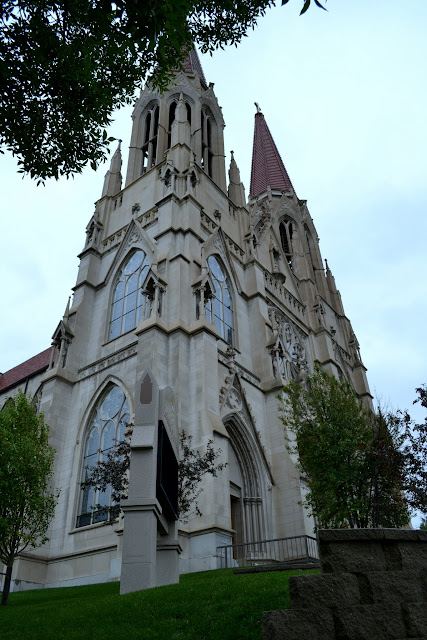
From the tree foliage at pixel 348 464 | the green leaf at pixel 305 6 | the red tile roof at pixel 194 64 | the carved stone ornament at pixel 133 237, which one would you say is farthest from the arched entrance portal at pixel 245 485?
the red tile roof at pixel 194 64

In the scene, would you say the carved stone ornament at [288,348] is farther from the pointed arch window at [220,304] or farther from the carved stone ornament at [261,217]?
the carved stone ornament at [261,217]

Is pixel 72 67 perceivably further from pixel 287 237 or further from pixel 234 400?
pixel 287 237

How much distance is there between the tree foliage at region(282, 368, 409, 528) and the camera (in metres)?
17.1

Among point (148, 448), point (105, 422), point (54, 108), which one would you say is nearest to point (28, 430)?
point (105, 422)

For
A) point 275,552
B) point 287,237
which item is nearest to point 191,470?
point 275,552

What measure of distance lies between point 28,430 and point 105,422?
13.9 ft

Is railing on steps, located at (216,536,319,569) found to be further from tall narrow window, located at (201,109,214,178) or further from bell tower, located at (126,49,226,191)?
tall narrow window, located at (201,109,214,178)

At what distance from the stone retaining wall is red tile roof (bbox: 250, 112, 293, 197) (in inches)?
1769

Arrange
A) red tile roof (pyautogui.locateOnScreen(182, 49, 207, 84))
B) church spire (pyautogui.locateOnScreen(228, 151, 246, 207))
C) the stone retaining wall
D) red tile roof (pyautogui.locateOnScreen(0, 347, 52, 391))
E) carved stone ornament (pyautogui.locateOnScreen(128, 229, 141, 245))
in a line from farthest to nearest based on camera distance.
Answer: red tile roof (pyautogui.locateOnScreen(182, 49, 207, 84))
red tile roof (pyautogui.locateOnScreen(0, 347, 52, 391))
church spire (pyautogui.locateOnScreen(228, 151, 246, 207))
carved stone ornament (pyautogui.locateOnScreen(128, 229, 141, 245))
the stone retaining wall

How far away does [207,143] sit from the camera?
33.8m

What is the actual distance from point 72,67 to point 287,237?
118 feet

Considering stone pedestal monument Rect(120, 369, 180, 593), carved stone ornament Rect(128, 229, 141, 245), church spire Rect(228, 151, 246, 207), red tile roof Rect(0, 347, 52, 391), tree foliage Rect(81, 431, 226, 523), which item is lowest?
stone pedestal monument Rect(120, 369, 180, 593)

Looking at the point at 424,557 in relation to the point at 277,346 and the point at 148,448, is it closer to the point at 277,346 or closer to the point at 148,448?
the point at 148,448

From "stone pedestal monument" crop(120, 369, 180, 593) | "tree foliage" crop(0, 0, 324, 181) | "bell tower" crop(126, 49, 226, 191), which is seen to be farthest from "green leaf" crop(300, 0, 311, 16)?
"bell tower" crop(126, 49, 226, 191)
